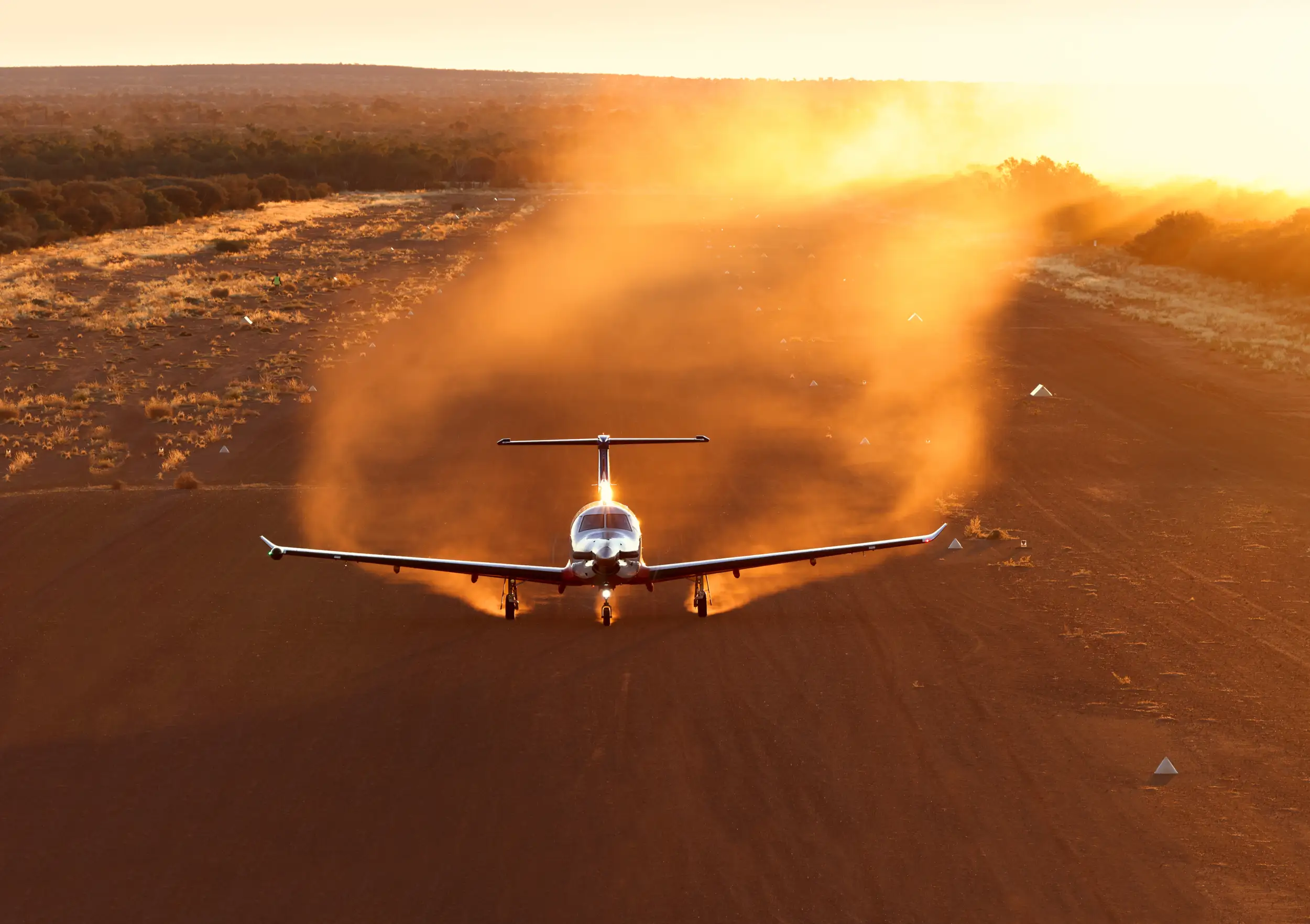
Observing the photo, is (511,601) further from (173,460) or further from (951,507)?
(173,460)

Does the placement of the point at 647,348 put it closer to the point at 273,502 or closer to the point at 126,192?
the point at 273,502

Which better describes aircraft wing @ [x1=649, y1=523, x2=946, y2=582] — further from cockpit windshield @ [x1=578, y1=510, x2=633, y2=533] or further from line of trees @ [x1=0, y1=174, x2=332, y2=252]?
line of trees @ [x1=0, y1=174, x2=332, y2=252]

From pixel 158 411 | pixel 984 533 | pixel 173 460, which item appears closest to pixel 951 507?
pixel 984 533

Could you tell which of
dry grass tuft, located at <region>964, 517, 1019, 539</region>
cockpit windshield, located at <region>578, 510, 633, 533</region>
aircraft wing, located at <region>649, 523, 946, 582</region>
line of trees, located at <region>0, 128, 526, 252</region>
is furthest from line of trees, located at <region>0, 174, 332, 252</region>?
dry grass tuft, located at <region>964, 517, 1019, 539</region>

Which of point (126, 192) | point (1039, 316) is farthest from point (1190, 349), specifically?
point (126, 192)

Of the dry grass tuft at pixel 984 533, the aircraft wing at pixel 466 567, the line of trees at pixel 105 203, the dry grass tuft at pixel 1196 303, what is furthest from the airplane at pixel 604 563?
the line of trees at pixel 105 203

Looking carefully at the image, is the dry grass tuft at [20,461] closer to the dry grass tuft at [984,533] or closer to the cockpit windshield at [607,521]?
the cockpit windshield at [607,521]
